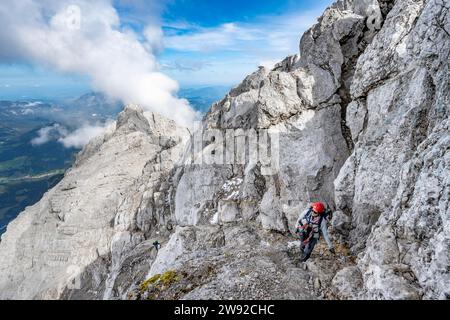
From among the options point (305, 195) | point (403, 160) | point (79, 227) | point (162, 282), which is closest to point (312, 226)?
point (403, 160)

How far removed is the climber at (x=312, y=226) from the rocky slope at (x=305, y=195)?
91 centimetres

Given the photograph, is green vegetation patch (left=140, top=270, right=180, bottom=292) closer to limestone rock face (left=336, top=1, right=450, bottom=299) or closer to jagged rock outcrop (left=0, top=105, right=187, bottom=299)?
limestone rock face (left=336, top=1, right=450, bottom=299)

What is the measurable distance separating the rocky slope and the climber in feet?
3.00

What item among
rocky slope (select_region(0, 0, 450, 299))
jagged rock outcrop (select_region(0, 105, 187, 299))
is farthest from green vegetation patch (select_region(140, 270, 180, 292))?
jagged rock outcrop (select_region(0, 105, 187, 299))

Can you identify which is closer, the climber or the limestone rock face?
the limestone rock face

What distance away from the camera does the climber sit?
1576 cm

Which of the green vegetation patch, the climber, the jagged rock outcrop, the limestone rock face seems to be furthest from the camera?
the jagged rock outcrop

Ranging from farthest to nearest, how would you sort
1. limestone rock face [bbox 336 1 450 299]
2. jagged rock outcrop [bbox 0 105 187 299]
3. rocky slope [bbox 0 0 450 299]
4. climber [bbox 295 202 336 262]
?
jagged rock outcrop [bbox 0 105 187 299]
climber [bbox 295 202 336 262]
rocky slope [bbox 0 0 450 299]
limestone rock face [bbox 336 1 450 299]

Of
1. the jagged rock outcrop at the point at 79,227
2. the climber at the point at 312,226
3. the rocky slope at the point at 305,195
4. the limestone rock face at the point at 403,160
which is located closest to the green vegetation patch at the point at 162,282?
the rocky slope at the point at 305,195

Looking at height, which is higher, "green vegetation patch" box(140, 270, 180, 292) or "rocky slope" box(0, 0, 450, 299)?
"rocky slope" box(0, 0, 450, 299)

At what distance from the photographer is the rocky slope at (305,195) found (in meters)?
13.5

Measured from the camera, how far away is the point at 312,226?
16.1 m

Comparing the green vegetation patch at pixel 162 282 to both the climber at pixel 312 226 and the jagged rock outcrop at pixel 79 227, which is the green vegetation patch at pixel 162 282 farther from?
the jagged rock outcrop at pixel 79 227
